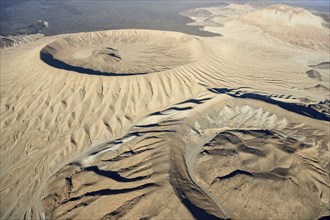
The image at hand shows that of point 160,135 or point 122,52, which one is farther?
point 122,52

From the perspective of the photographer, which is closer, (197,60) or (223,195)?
(223,195)

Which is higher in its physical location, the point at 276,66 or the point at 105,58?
the point at 105,58

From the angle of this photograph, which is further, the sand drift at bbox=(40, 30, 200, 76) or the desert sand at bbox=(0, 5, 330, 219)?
the sand drift at bbox=(40, 30, 200, 76)

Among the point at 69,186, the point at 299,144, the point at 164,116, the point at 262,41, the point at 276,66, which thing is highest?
the point at 69,186

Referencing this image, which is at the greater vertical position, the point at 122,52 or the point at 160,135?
the point at 160,135

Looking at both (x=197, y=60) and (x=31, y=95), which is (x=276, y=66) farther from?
(x=31, y=95)

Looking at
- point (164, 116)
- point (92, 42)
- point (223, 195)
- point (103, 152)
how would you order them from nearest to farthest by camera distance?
point (223, 195) < point (103, 152) < point (164, 116) < point (92, 42)

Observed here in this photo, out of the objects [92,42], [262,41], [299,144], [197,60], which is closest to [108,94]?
[197,60]

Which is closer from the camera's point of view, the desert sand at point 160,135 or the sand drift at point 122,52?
the desert sand at point 160,135
